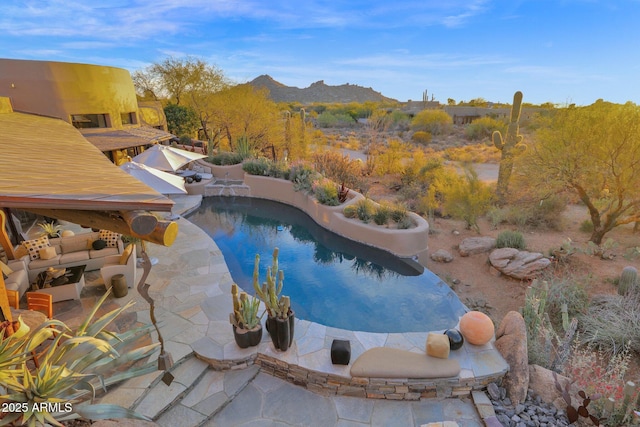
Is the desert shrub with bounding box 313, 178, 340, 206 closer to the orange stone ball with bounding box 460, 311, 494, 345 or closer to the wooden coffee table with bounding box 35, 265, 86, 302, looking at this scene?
the orange stone ball with bounding box 460, 311, 494, 345

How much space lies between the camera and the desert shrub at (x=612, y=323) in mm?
5559

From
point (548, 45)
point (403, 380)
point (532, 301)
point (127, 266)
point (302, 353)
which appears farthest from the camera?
point (548, 45)

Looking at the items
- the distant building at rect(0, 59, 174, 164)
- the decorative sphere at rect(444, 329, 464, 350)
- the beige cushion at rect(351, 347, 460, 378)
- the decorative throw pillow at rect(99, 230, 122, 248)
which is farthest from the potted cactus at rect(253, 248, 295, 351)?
the distant building at rect(0, 59, 174, 164)

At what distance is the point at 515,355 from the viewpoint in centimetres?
463

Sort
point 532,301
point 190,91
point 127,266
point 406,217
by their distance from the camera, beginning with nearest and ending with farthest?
point 532,301 < point 127,266 < point 406,217 < point 190,91

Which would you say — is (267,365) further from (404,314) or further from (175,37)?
(175,37)

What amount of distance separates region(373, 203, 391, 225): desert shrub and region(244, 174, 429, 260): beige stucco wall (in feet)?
0.58

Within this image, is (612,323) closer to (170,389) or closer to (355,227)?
(355,227)

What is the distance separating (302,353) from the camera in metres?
4.84

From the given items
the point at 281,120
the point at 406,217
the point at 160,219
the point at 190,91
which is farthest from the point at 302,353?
the point at 190,91

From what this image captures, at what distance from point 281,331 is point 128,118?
66.5 feet

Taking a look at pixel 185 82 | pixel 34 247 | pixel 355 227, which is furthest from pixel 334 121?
pixel 34 247

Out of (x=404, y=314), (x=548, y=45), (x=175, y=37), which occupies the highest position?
(x=175, y=37)

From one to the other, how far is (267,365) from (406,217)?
20.2ft
